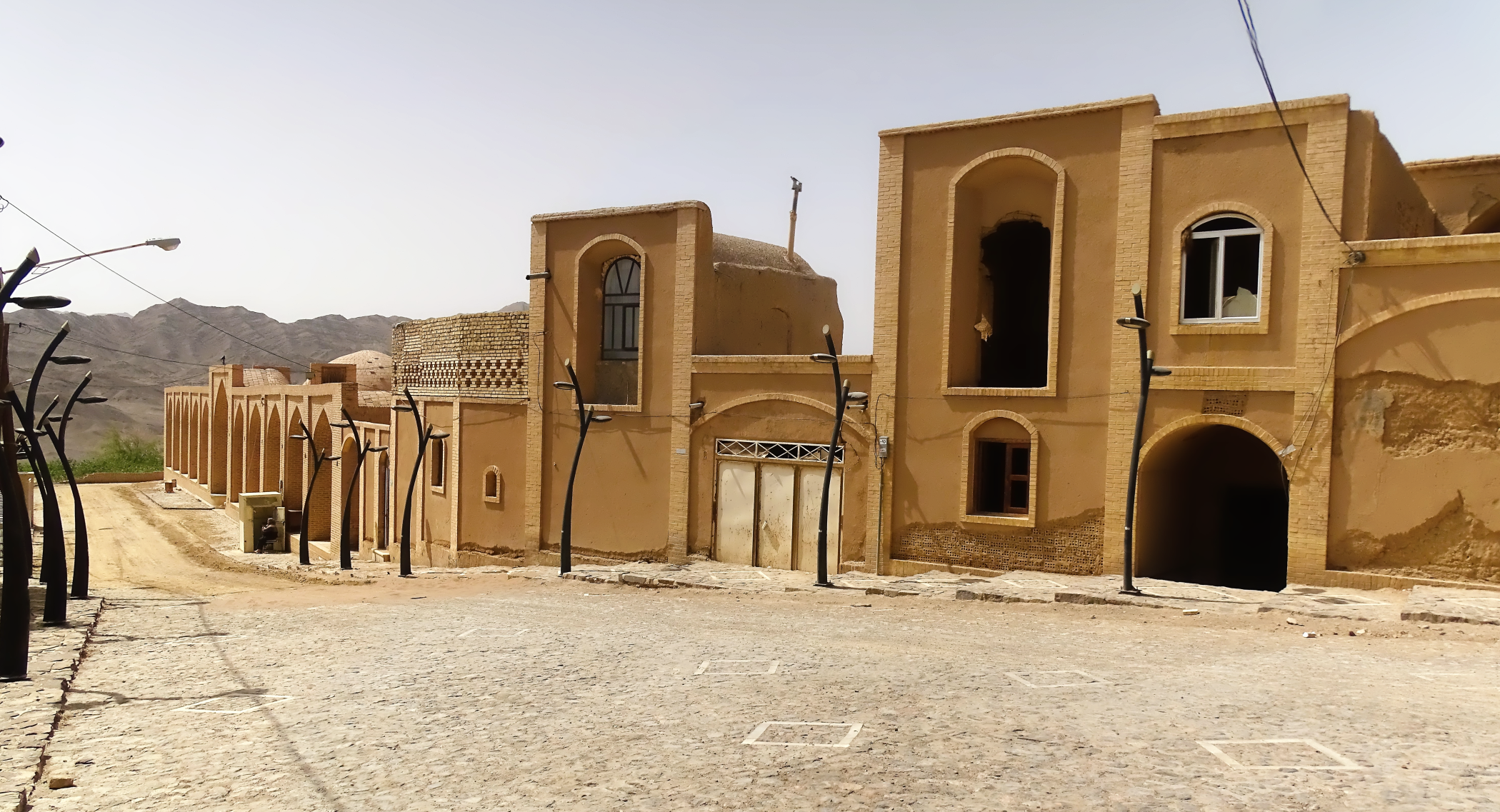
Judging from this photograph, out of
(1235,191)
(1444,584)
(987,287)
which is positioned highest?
(1235,191)

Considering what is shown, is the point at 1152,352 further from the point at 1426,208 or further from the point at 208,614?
the point at 208,614

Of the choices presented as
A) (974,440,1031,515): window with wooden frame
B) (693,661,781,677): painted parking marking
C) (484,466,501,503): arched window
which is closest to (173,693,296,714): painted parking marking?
(693,661,781,677): painted parking marking

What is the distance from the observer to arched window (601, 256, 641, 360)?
2069cm

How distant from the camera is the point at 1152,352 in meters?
14.7

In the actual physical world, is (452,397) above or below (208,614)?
above

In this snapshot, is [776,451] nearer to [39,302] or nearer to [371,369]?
[39,302]

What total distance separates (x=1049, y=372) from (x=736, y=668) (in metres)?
8.75

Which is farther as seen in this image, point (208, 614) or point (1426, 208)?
point (1426, 208)

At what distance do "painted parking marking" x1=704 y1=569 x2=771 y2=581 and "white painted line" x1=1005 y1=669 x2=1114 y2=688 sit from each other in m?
8.34

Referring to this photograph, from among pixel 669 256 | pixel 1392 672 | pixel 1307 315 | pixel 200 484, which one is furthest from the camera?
pixel 200 484

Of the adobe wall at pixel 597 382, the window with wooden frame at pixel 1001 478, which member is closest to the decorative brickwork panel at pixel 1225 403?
the window with wooden frame at pixel 1001 478

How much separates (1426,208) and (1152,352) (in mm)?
5345

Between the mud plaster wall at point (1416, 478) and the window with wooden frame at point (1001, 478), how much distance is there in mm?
4355

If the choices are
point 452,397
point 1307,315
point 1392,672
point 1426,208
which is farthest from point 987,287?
point 452,397
